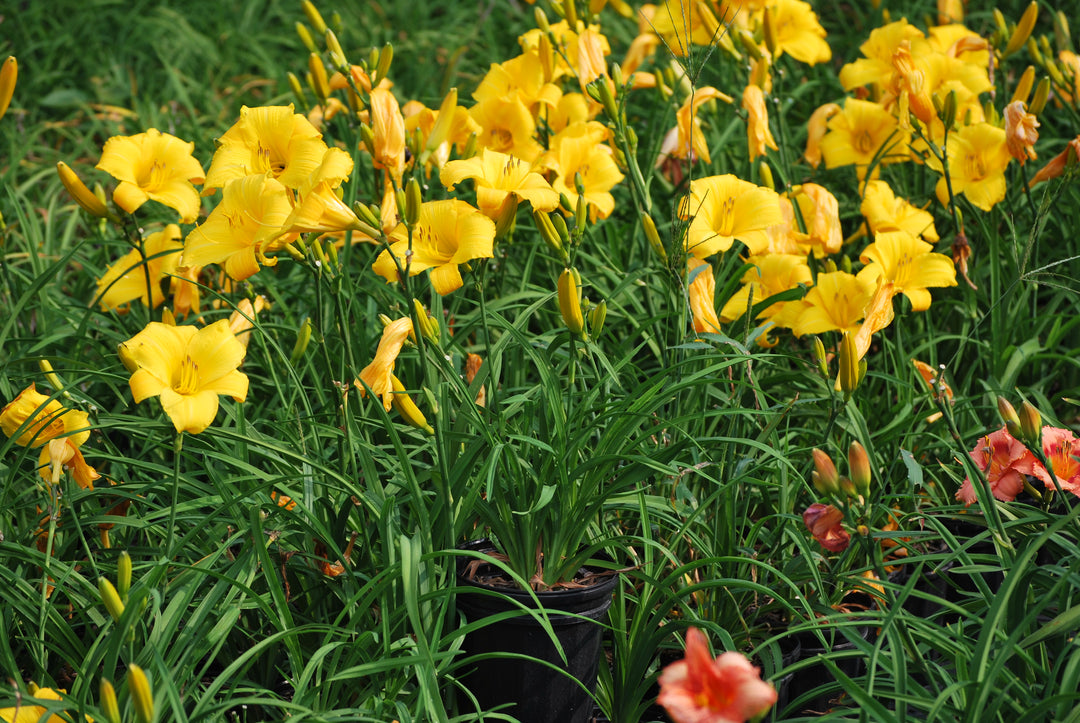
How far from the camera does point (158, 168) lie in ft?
6.66

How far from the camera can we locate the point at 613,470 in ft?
5.81

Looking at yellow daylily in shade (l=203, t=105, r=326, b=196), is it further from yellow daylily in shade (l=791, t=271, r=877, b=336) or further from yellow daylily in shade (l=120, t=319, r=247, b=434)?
yellow daylily in shade (l=791, t=271, r=877, b=336)

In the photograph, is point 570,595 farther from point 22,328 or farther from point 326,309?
point 22,328

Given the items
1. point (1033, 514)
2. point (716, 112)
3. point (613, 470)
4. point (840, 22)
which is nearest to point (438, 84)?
point (716, 112)

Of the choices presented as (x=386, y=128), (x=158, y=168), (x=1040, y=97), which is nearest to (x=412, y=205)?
(x=386, y=128)

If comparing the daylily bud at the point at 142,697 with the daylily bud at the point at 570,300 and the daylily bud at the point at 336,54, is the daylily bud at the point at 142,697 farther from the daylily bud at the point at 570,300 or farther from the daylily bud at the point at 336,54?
the daylily bud at the point at 336,54

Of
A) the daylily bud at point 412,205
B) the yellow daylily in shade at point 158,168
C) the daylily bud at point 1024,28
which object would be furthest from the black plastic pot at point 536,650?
the daylily bud at point 1024,28

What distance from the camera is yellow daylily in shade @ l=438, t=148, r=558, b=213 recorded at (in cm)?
170

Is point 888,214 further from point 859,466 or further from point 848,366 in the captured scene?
point 859,466

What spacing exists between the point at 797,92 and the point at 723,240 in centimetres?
161

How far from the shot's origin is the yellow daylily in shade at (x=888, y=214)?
2.20m

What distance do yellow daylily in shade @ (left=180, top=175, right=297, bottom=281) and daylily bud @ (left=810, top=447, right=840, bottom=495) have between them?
0.84 meters

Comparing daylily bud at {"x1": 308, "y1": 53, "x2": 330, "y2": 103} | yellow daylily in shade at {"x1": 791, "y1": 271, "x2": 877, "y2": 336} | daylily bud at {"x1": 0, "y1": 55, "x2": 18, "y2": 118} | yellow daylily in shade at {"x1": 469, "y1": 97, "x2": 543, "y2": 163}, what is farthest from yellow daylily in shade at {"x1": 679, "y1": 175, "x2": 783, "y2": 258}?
daylily bud at {"x1": 0, "y1": 55, "x2": 18, "y2": 118}

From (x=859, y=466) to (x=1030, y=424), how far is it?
0.32 m
